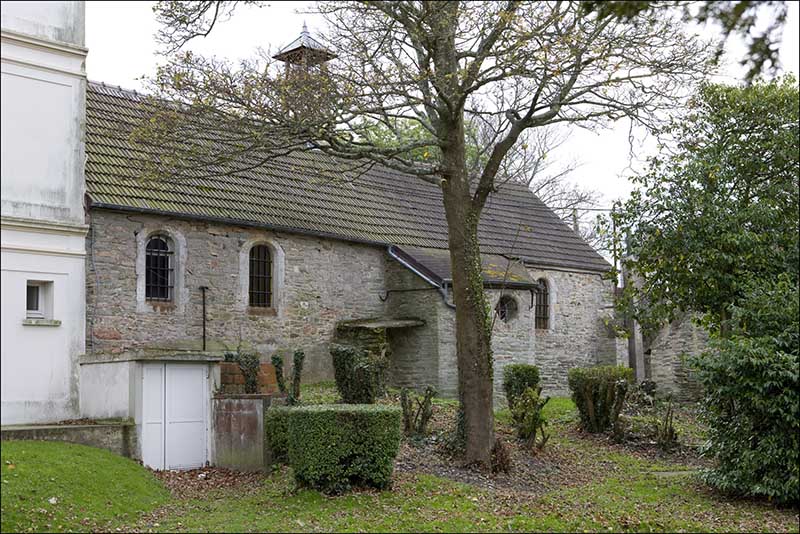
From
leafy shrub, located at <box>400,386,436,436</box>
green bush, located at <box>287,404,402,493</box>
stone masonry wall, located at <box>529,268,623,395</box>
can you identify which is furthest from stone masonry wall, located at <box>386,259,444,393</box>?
green bush, located at <box>287,404,402,493</box>

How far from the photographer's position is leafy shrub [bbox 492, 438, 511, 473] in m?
15.3

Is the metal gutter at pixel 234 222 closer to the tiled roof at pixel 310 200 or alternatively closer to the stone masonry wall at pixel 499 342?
the tiled roof at pixel 310 200

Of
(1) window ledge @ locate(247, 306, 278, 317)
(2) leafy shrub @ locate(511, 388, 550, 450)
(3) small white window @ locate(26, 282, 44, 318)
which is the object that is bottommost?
(2) leafy shrub @ locate(511, 388, 550, 450)

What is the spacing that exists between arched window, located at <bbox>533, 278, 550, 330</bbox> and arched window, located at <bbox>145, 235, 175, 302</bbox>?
11.5 metres

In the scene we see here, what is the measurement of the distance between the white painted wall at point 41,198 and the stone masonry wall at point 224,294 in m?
4.09

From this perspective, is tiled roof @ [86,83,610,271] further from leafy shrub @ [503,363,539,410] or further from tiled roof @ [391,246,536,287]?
leafy shrub @ [503,363,539,410]

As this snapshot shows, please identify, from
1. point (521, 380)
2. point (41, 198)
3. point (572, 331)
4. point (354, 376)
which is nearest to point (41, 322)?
point (41, 198)

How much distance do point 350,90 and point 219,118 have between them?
2.58 meters

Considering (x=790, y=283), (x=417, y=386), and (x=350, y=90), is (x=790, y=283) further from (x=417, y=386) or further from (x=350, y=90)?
(x=417, y=386)

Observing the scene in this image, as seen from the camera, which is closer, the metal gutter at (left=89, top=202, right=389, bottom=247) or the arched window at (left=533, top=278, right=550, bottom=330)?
the metal gutter at (left=89, top=202, right=389, bottom=247)

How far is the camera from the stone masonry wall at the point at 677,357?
957 inches

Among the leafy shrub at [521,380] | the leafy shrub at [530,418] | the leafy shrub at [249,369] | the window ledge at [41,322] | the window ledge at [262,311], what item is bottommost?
the leafy shrub at [530,418]

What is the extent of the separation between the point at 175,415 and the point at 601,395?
28.5ft

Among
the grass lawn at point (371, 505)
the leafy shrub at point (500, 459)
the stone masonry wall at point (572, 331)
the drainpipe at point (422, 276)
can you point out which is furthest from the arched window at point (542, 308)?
the grass lawn at point (371, 505)
